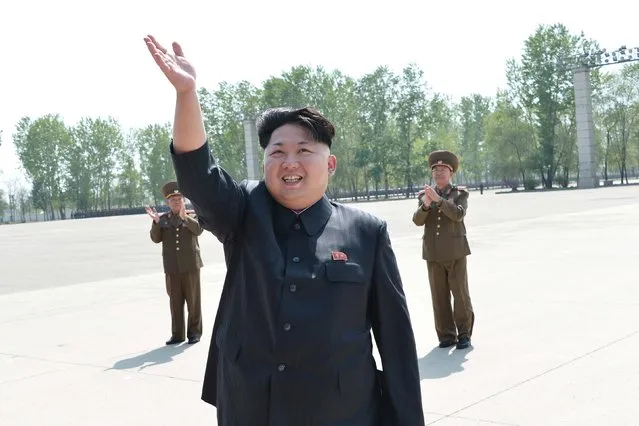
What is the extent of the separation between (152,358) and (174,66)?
5.60 m

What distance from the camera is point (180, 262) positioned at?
8.02m

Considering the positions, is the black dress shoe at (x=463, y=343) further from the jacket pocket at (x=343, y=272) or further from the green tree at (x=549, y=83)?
the green tree at (x=549, y=83)

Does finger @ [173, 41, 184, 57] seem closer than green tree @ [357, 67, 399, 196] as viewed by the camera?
Yes

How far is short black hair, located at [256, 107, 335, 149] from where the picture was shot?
7.66ft

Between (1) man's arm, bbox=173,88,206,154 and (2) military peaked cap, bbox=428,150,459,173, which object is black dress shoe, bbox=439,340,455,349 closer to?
(2) military peaked cap, bbox=428,150,459,173

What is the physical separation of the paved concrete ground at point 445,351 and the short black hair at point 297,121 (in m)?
2.99

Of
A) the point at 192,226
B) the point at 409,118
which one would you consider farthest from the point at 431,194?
the point at 409,118

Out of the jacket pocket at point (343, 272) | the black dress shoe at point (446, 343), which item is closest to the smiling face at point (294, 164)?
the jacket pocket at point (343, 272)

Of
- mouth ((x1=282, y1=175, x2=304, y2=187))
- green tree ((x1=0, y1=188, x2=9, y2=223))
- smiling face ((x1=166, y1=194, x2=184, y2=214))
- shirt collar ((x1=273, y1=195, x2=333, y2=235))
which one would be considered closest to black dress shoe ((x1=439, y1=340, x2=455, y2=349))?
smiling face ((x1=166, y1=194, x2=184, y2=214))

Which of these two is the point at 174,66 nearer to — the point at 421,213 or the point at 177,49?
the point at 177,49

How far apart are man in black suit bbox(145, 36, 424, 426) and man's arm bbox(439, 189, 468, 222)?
4.58m

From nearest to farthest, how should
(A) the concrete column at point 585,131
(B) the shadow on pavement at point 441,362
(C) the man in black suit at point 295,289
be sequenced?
(C) the man in black suit at point 295,289 → (B) the shadow on pavement at point 441,362 → (A) the concrete column at point 585,131

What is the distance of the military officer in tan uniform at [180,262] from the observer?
26.2 feet

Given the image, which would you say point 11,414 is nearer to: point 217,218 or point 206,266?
point 217,218
